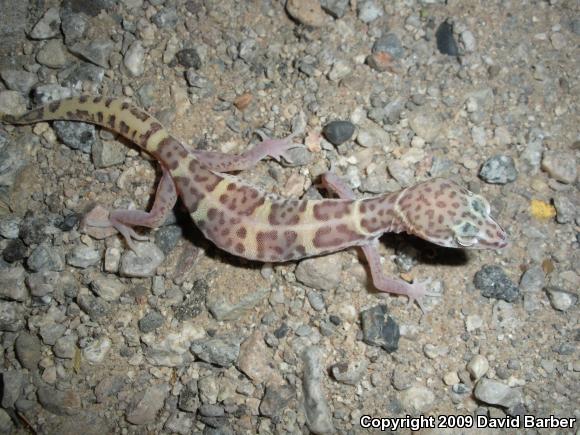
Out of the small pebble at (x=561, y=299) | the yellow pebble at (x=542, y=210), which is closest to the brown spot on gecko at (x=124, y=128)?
the yellow pebble at (x=542, y=210)

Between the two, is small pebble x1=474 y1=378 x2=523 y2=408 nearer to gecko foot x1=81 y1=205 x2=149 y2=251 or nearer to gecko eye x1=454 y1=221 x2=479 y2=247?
gecko eye x1=454 y1=221 x2=479 y2=247

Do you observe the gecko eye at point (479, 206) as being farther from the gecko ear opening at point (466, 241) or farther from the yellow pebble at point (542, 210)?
the yellow pebble at point (542, 210)

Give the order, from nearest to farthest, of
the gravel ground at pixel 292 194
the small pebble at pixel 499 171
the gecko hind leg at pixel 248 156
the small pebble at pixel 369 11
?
the gravel ground at pixel 292 194 → the gecko hind leg at pixel 248 156 → the small pebble at pixel 499 171 → the small pebble at pixel 369 11

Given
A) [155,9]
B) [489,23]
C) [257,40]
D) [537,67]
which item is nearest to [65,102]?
[155,9]

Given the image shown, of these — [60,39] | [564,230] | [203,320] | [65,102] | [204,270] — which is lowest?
[203,320]

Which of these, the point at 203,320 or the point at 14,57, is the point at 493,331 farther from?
the point at 14,57

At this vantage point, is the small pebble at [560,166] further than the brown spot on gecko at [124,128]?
Yes
